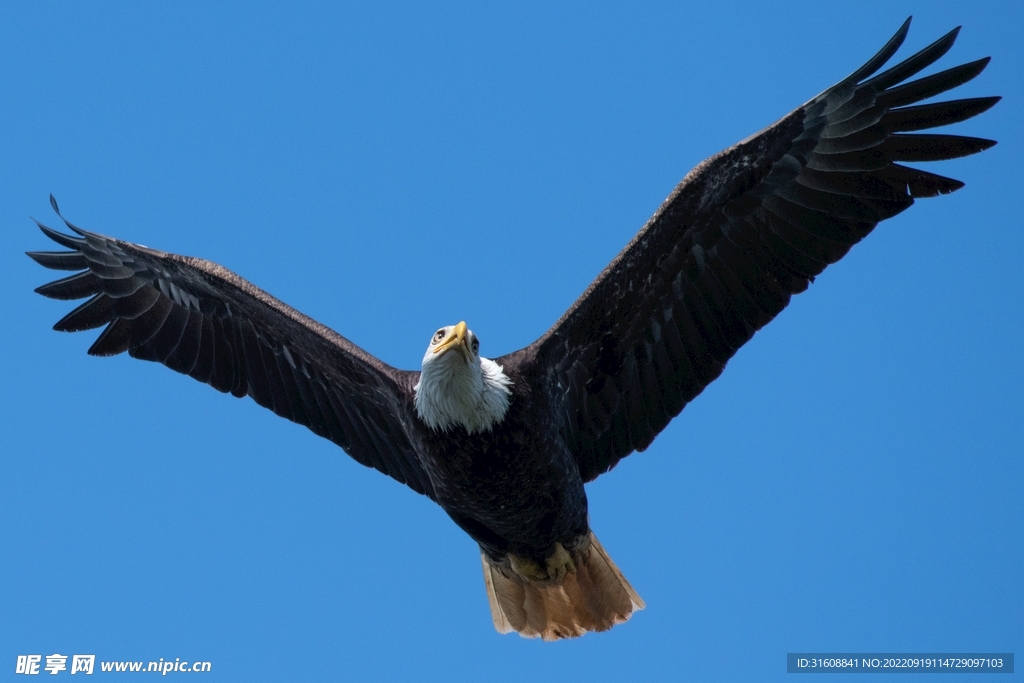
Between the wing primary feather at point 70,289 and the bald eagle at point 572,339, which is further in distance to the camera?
the wing primary feather at point 70,289

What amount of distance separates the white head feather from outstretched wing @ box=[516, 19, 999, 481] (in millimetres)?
356

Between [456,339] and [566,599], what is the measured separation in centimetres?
246

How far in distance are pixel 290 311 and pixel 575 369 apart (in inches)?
76.5

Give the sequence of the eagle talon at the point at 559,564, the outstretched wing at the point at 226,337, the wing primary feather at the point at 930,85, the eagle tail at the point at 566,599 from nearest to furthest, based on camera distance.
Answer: the wing primary feather at the point at 930,85 < the eagle talon at the point at 559,564 < the outstretched wing at the point at 226,337 < the eagle tail at the point at 566,599

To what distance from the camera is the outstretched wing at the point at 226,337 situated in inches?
378

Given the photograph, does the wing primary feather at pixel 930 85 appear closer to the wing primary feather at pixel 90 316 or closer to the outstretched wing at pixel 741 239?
the outstretched wing at pixel 741 239

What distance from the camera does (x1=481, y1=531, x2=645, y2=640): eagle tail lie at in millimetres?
9742

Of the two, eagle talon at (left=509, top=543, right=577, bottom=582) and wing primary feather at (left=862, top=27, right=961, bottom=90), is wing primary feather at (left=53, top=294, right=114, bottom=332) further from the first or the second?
wing primary feather at (left=862, top=27, right=961, bottom=90)

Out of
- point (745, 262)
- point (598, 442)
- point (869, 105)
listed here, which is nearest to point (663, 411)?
point (598, 442)

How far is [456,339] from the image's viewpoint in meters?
8.30

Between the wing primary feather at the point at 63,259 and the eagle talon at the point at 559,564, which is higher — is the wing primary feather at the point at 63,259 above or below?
above

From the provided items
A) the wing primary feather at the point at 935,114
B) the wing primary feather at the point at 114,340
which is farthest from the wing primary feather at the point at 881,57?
the wing primary feather at the point at 114,340

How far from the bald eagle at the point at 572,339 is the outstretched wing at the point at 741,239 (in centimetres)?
1

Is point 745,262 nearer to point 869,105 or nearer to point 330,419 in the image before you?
point 869,105
